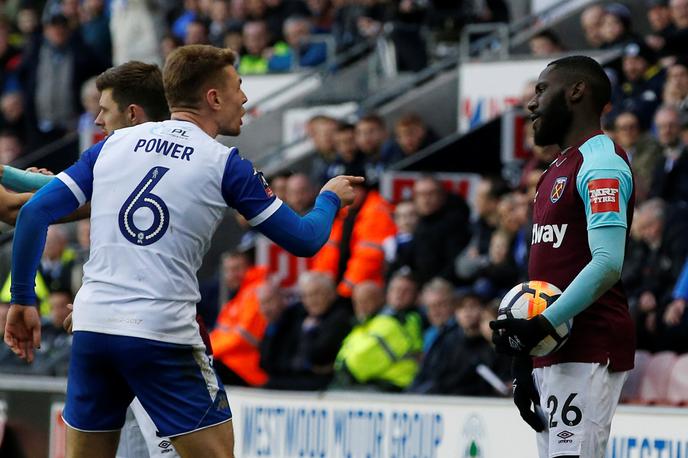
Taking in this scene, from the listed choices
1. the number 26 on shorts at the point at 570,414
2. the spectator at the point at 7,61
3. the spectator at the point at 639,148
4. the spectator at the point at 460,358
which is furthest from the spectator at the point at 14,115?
the number 26 on shorts at the point at 570,414

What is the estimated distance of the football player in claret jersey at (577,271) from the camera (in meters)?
6.05

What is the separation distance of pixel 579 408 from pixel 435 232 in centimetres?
705

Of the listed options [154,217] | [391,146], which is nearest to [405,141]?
[391,146]

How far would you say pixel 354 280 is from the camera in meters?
13.5

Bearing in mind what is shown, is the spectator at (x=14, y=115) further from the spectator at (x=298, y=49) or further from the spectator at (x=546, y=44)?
the spectator at (x=546, y=44)

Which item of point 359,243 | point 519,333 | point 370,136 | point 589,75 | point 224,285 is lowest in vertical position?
point 224,285

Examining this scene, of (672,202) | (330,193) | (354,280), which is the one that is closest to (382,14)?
(354,280)

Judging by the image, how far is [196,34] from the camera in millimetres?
19047

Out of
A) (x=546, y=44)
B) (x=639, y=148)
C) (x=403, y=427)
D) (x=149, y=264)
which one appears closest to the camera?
(x=149, y=264)

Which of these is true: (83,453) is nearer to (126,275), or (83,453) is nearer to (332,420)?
(126,275)

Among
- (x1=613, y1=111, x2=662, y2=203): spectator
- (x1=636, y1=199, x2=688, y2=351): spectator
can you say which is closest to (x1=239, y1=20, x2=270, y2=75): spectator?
(x1=613, y1=111, x2=662, y2=203): spectator

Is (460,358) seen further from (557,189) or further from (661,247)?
(557,189)

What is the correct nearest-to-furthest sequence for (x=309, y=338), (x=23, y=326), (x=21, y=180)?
(x=23, y=326), (x=21, y=180), (x=309, y=338)

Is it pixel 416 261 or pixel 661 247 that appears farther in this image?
pixel 416 261
